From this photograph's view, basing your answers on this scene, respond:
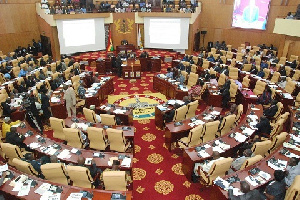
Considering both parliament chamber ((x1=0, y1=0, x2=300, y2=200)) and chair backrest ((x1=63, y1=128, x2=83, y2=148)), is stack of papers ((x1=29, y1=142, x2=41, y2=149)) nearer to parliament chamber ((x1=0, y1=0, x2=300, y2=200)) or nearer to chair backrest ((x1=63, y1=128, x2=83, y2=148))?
parliament chamber ((x1=0, y1=0, x2=300, y2=200))

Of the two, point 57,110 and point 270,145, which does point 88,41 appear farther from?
point 270,145

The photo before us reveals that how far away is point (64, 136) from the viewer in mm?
8188

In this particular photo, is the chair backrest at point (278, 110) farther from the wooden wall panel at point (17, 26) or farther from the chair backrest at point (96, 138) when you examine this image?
the wooden wall panel at point (17, 26)

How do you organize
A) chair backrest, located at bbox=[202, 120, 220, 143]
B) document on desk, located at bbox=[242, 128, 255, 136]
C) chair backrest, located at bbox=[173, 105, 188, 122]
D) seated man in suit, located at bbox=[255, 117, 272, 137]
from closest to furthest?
chair backrest, located at bbox=[202, 120, 220, 143] → document on desk, located at bbox=[242, 128, 255, 136] → seated man in suit, located at bbox=[255, 117, 272, 137] → chair backrest, located at bbox=[173, 105, 188, 122]

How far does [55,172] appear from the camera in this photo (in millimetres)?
5891

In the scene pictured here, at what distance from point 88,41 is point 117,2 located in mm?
4257

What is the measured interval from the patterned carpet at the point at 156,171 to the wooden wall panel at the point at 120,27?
11.9m

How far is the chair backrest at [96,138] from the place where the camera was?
735 cm

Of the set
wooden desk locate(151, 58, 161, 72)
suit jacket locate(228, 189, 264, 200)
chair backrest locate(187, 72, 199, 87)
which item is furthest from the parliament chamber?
chair backrest locate(187, 72, 199, 87)

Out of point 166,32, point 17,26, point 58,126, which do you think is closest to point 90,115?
point 58,126

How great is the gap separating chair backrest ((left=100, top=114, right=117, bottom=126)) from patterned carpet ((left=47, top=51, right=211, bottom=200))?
3.85 ft

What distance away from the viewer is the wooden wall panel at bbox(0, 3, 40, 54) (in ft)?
63.3

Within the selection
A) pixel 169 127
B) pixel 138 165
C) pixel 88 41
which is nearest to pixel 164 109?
pixel 169 127

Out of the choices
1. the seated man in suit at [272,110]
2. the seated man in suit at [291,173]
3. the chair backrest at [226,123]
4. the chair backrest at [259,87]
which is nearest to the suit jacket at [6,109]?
the chair backrest at [226,123]
